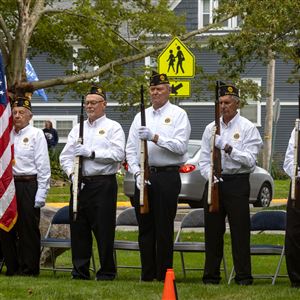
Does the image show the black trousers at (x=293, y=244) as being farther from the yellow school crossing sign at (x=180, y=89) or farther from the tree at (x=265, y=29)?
the tree at (x=265, y=29)

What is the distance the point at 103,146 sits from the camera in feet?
42.9

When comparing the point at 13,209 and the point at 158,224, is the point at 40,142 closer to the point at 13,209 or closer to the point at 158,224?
the point at 13,209

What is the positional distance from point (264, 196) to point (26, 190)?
47.1 feet

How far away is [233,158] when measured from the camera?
12.2 m

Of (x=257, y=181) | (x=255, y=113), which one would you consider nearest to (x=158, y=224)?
(x=257, y=181)

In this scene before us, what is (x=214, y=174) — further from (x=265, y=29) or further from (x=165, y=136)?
(x=265, y=29)

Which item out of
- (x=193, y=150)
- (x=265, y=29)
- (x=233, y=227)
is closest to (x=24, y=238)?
(x=233, y=227)

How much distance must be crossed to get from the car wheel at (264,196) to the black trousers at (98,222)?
14112 millimetres

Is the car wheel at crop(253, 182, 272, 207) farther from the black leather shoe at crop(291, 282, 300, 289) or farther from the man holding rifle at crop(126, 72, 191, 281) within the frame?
the black leather shoe at crop(291, 282, 300, 289)

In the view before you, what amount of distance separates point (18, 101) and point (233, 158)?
3.06 meters

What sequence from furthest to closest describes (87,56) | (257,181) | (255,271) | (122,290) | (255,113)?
(255,113)
(87,56)
(257,181)
(255,271)
(122,290)

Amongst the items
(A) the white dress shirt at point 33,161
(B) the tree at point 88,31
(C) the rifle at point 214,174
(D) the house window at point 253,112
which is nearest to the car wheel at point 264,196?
(B) the tree at point 88,31

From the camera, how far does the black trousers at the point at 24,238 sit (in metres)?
13.6

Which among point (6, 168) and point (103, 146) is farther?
point (103, 146)
